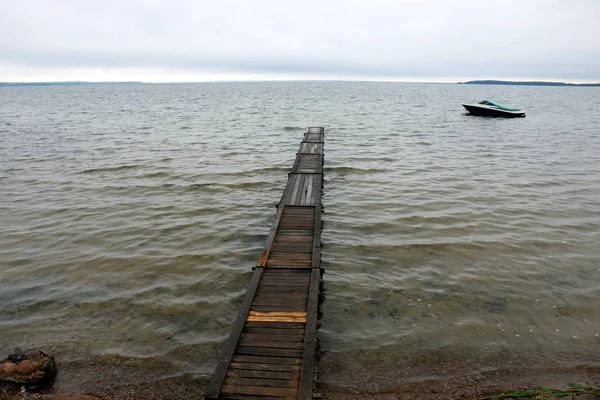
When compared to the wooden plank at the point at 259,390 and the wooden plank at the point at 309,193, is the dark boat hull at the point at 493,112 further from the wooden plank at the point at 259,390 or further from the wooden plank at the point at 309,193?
the wooden plank at the point at 259,390

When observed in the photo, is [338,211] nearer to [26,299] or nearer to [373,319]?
[373,319]

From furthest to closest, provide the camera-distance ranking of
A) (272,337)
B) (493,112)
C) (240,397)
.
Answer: (493,112) → (272,337) → (240,397)

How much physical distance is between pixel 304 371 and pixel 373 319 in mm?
2615

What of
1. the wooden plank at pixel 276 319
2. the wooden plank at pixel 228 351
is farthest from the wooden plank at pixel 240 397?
the wooden plank at pixel 276 319

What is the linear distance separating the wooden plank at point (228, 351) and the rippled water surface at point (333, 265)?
0.77 meters

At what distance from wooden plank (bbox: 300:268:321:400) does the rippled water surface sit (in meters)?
0.76

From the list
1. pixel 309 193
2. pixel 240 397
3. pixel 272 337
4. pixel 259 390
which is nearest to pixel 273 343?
pixel 272 337

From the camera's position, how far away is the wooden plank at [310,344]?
5.22m

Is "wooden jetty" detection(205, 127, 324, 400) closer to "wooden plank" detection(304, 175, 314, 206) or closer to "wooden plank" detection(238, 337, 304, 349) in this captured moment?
"wooden plank" detection(238, 337, 304, 349)

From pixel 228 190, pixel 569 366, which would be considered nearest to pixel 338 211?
pixel 228 190

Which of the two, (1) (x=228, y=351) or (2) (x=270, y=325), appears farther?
(2) (x=270, y=325)

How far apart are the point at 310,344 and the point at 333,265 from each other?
154 inches

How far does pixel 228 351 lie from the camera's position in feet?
19.3

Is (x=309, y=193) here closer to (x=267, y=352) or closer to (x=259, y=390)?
(x=267, y=352)
